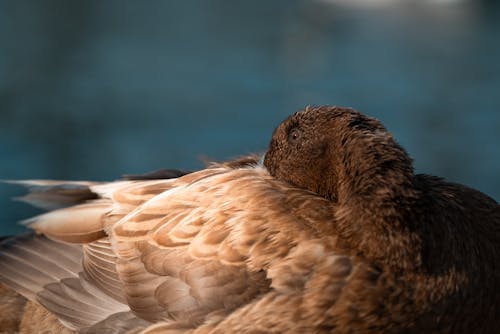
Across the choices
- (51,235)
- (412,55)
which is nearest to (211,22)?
(412,55)

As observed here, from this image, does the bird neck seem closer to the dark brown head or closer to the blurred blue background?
the dark brown head

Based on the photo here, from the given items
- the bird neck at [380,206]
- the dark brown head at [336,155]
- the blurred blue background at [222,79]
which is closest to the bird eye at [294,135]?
the dark brown head at [336,155]

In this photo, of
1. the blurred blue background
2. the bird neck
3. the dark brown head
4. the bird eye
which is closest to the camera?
the bird neck

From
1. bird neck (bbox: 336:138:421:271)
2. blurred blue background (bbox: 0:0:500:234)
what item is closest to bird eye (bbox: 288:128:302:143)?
bird neck (bbox: 336:138:421:271)

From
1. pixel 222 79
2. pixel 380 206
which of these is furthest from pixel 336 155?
pixel 222 79

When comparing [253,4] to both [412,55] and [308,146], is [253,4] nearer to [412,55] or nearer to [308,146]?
[412,55]

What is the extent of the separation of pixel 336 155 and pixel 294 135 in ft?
0.82

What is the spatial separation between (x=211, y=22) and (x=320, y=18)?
7.32ft

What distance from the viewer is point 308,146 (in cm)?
423

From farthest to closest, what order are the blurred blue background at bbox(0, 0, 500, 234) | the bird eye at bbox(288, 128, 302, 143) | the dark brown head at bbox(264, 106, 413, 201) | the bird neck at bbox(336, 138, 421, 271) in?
the blurred blue background at bbox(0, 0, 500, 234), the bird eye at bbox(288, 128, 302, 143), the dark brown head at bbox(264, 106, 413, 201), the bird neck at bbox(336, 138, 421, 271)

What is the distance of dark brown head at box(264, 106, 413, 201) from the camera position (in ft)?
13.0

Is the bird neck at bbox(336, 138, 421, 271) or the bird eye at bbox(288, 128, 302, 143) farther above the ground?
the bird eye at bbox(288, 128, 302, 143)

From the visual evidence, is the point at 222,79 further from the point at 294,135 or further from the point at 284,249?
the point at 284,249

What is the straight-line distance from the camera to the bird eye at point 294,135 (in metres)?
4.28
